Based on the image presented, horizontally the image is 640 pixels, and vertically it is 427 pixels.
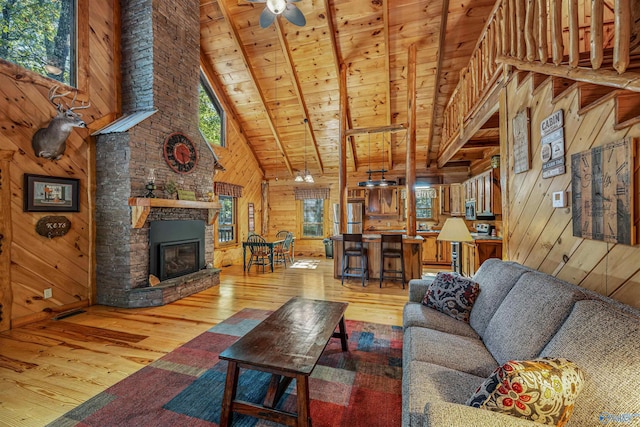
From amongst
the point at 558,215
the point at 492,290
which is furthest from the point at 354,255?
the point at 558,215

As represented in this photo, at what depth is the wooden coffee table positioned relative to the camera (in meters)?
1.54

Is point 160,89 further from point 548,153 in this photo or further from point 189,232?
point 548,153

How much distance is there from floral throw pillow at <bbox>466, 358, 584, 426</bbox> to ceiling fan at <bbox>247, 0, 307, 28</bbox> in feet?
12.0

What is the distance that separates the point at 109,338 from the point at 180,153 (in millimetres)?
2914

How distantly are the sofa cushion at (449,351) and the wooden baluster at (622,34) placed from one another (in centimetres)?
176

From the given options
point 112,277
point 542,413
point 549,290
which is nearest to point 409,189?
point 549,290

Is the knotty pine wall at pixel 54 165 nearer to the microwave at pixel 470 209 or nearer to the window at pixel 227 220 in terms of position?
the window at pixel 227 220

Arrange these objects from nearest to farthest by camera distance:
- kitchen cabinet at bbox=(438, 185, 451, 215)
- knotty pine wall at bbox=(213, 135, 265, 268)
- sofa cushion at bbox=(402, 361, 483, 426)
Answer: sofa cushion at bbox=(402, 361, 483, 426), knotty pine wall at bbox=(213, 135, 265, 268), kitchen cabinet at bbox=(438, 185, 451, 215)

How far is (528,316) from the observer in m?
1.61

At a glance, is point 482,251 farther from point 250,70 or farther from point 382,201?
point 250,70

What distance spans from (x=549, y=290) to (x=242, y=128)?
733 centimetres

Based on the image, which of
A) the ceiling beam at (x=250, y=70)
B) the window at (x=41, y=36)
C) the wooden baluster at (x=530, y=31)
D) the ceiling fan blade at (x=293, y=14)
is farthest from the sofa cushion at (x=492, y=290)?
the ceiling beam at (x=250, y=70)

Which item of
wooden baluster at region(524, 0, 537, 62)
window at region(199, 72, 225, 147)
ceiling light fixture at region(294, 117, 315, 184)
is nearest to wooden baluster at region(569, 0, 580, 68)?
wooden baluster at region(524, 0, 537, 62)

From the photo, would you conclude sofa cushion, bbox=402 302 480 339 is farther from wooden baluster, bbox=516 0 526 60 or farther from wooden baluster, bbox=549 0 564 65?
wooden baluster, bbox=516 0 526 60
